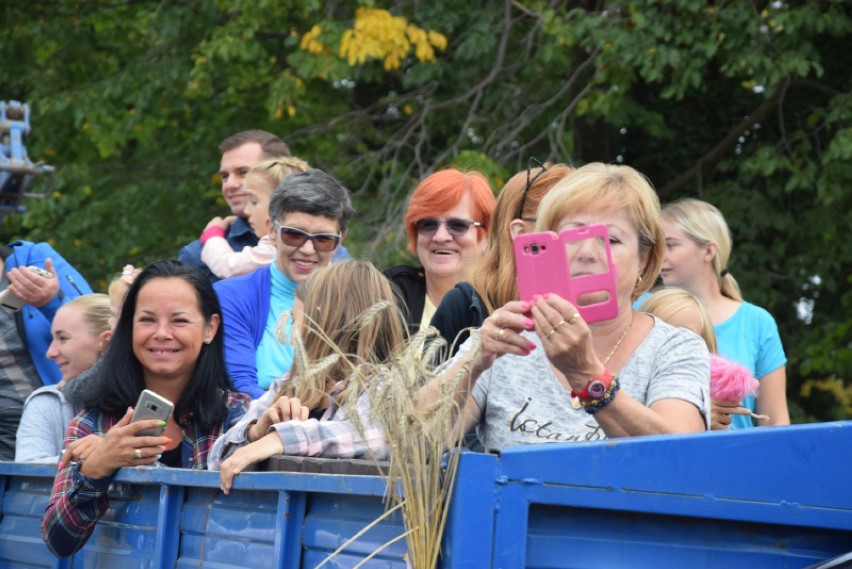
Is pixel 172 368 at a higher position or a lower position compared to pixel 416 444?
higher

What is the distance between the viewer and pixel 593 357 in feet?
10.1

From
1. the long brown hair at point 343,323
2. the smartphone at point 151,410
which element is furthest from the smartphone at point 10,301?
the long brown hair at point 343,323

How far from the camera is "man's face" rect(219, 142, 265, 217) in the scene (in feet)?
21.5

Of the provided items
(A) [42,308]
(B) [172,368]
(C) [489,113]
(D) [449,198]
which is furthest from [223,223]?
(C) [489,113]

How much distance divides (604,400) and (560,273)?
0.30 m

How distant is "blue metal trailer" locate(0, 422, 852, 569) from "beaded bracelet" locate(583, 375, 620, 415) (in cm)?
22

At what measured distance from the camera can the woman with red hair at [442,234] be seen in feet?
16.8

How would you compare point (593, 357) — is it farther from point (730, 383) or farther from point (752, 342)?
point (752, 342)

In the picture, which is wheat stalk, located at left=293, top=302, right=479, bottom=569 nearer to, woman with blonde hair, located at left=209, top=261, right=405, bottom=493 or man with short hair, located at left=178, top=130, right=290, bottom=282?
woman with blonde hair, located at left=209, top=261, right=405, bottom=493

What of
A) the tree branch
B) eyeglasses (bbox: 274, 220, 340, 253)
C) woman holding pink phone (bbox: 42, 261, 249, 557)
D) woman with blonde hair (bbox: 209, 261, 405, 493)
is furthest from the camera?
the tree branch

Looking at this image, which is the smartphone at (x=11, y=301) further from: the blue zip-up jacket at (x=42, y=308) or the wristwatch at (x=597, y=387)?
the wristwatch at (x=597, y=387)

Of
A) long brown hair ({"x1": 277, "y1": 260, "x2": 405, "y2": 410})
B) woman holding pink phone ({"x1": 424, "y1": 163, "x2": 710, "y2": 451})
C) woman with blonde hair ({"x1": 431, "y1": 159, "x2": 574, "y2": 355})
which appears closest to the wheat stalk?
woman holding pink phone ({"x1": 424, "y1": 163, "x2": 710, "y2": 451})

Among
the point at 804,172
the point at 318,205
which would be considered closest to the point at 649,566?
the point at 318,205

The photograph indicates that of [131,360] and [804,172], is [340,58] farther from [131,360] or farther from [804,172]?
[131,360]
